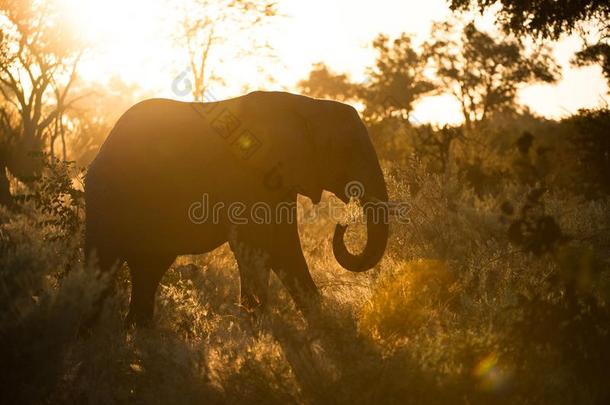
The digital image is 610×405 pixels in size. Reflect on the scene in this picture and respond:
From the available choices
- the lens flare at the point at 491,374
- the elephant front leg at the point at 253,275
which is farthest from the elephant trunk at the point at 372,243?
the lens flare at the point at 491,374

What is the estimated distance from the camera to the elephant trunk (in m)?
7.55

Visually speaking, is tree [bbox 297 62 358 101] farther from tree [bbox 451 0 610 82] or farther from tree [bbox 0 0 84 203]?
tree [bbox 451 0 610 82]

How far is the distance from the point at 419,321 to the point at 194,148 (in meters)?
2.75

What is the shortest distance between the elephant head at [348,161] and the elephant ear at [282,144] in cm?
5

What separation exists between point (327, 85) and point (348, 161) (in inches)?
2085

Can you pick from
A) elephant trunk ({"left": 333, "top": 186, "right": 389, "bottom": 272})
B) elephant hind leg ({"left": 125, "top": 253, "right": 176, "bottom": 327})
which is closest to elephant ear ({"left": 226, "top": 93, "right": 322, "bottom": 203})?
elephant trunk ({"left": 333, "top": 186, "right": 389, "bottom": 272})

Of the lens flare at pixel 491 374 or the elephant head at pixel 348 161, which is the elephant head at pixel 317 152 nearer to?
the elephant head at pixel 348 161

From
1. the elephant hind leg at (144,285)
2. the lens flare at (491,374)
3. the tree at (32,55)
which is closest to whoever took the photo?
the lens flare at (491,374)

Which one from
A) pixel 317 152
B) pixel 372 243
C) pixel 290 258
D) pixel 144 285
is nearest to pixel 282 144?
pixel 317 152

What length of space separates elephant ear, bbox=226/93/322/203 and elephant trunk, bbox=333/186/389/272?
0.61 metres

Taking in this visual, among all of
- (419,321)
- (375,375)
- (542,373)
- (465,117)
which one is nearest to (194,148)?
(419,321)

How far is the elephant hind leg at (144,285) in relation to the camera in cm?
832

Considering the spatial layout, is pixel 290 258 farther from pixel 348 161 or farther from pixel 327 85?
pixel 327 85

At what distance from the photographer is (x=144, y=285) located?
27.4 feet
